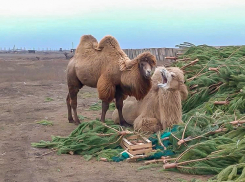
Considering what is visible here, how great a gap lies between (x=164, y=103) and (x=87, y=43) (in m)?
3.26

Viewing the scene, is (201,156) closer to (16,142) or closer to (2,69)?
(16,142)

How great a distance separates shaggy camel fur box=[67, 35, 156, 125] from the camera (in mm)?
8297

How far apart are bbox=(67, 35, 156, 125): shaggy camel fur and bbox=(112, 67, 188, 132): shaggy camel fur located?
317mm

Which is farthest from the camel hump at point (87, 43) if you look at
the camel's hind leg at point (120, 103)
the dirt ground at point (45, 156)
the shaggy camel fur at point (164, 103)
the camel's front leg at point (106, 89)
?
the shaggy camel fur at point (164, 103)

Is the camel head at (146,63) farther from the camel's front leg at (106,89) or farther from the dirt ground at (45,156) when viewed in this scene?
the dirt ground at (45,156)

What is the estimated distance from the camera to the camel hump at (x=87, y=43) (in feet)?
32.7

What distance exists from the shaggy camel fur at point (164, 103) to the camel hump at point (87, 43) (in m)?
2.20

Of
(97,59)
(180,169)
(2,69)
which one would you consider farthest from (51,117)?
(2,69)

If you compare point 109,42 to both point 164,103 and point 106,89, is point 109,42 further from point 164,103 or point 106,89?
point 164,103

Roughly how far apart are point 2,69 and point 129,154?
26.0m

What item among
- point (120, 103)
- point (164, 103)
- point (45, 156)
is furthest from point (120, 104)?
point (45, 156)

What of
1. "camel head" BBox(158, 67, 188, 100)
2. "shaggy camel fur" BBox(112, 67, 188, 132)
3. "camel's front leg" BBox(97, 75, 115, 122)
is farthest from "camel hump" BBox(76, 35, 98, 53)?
"camel head" BBox(158, 67, 188, 100)

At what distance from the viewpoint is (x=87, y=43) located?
396 inches

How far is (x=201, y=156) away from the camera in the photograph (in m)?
5.83
